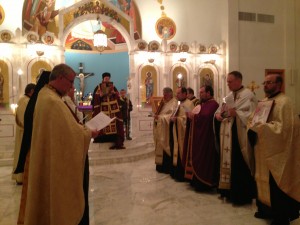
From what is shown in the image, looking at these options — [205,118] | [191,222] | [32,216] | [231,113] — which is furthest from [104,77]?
[32,216]

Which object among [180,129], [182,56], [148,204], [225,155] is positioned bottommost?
[148,204]

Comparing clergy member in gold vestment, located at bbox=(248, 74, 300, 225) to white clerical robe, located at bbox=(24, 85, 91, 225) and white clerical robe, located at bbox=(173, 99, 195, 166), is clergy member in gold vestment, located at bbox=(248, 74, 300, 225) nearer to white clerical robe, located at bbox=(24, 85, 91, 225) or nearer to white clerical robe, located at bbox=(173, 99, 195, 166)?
white clerical robe, located at bbox=(24, 85, 91, 225)

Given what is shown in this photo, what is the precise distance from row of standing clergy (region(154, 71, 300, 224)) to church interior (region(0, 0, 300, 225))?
0.63 meters

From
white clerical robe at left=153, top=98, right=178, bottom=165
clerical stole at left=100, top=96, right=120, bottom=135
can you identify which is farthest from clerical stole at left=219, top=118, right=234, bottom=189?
clerical stole at left=100, top=96, right=120, bottom=135

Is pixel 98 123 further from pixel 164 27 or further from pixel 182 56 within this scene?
pixel 164 27

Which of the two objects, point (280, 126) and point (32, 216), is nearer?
point (32, 216)

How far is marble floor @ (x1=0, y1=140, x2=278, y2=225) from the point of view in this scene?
167 inches

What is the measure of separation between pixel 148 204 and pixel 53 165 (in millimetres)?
2503

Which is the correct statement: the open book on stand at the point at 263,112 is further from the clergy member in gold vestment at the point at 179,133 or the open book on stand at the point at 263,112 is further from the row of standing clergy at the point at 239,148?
the clergy member in gold vestment at the point at 179,133

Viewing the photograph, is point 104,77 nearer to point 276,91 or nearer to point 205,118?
point 205,118

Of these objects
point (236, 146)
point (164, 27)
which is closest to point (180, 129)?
point (236, 146)

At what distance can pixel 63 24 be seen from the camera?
1202cm

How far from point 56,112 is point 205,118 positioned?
10.7ft

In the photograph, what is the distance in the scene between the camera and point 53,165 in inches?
111
